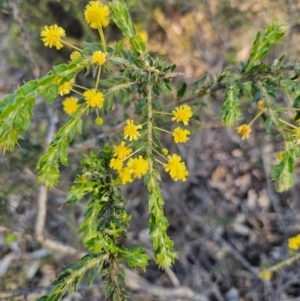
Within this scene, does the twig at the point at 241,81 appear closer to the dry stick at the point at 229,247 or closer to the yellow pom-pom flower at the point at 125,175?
the yellow pom-pom flower at the point at 125,175

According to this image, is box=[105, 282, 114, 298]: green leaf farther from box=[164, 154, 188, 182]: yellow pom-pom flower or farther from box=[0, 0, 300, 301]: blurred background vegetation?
box=[0, 0, 300, 301]: blurred background vegetation

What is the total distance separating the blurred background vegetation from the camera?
2.39 metres

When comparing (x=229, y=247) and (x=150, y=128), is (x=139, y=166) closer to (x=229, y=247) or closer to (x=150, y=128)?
(x=150, y=128)

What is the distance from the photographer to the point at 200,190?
2830 mm

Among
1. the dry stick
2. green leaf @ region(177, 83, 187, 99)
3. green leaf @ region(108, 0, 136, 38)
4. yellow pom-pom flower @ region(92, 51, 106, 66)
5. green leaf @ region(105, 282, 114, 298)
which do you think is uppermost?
green leaf @ region(108, 0, 136, 38)

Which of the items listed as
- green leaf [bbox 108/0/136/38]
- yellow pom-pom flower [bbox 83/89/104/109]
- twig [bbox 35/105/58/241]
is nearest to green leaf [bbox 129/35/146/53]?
green leaf [bbox 108/0/136/38]

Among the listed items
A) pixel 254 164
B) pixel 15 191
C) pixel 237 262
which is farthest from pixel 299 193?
pixel 15 191

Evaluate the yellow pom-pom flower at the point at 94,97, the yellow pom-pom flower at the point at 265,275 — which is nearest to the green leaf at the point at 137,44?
the yellow pom-pom flower at the point at 94,97

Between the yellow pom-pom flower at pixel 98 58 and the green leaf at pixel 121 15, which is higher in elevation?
the green leaf at pixel 121 15

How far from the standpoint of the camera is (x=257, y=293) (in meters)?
2.39

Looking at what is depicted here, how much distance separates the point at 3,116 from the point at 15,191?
121cm

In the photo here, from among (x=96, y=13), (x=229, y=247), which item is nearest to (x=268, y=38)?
A: (x=96, y=13)

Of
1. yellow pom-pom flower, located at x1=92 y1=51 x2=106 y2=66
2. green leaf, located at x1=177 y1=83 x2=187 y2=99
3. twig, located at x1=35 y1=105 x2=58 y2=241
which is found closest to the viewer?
yellow pom-pom flower, located at x1=92 y1=51 x2=106 y2=66

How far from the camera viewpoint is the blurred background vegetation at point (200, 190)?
7.83 ft
